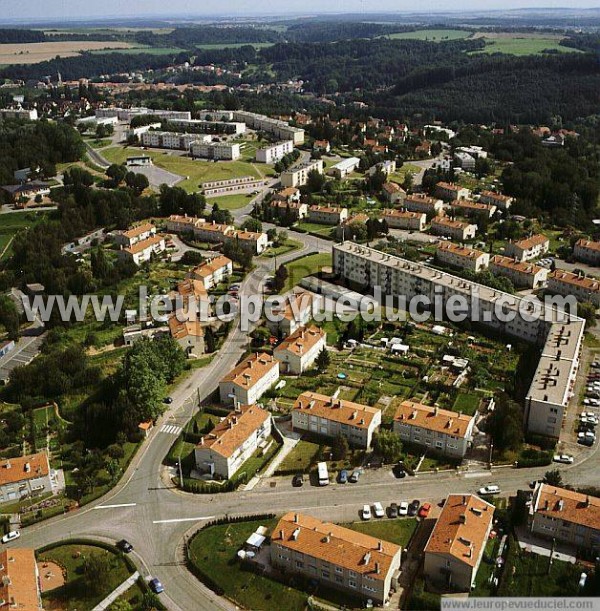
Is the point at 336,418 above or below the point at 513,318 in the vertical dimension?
below

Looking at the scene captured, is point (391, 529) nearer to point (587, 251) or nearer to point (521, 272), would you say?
point (521, 272)

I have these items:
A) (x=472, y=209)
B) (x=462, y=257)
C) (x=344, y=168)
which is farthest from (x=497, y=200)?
(x=344, y=168)

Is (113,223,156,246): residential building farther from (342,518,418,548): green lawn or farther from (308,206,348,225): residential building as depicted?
(342,518,418,548): green lawn

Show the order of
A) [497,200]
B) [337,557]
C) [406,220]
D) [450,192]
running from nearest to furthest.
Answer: [337,557]
[406,220]
[497,200]
[450,192]

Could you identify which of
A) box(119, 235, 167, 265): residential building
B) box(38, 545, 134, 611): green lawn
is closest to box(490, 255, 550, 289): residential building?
box(119, 235, 167, 265): residential building

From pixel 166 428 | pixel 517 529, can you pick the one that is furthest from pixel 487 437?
pixel 166 428

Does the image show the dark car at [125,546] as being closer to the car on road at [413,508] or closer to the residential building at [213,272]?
the car on road at [413,508]

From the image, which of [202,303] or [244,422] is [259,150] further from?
[244,422]
